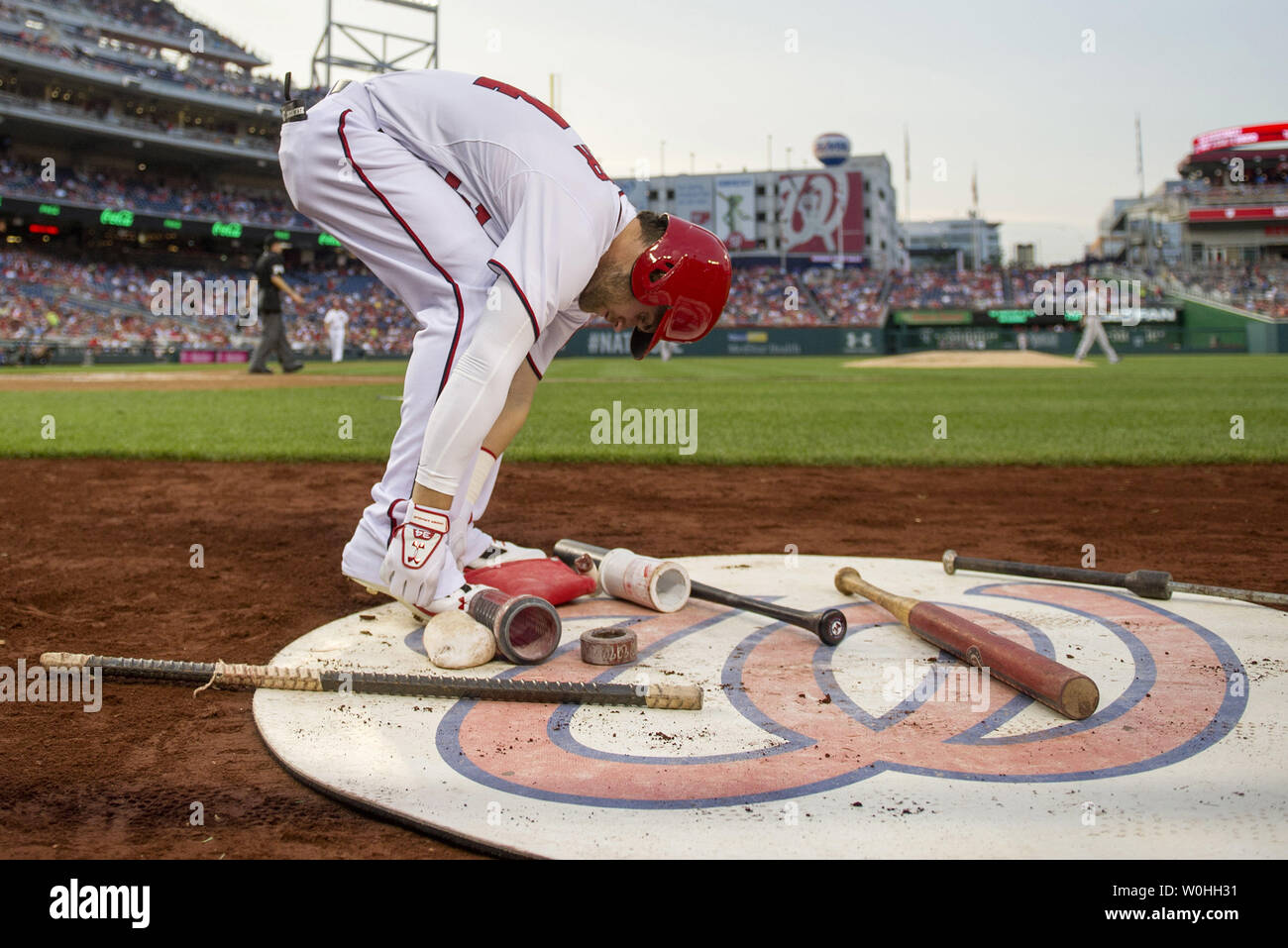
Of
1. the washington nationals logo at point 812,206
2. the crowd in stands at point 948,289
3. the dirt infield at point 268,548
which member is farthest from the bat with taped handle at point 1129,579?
Result: the washington nationals logo at point 812,206

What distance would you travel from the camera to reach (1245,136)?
2630 inches

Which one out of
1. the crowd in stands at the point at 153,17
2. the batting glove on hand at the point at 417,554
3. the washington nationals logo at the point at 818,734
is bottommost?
the washington nationals logo at the point at 818,734

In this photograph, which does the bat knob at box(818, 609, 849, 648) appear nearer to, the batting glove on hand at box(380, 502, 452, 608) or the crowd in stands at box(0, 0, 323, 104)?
the batting glove on hand at box(380, 502, 452, 608)

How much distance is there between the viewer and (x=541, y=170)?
109 inches

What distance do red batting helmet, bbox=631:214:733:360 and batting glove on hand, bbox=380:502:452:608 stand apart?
37.3 inches

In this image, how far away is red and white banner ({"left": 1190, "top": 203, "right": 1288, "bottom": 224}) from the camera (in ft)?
212

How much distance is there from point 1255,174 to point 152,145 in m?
73.1

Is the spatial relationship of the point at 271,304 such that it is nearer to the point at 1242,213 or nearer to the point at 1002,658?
the point at 1002,658

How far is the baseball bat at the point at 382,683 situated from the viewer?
2.36m

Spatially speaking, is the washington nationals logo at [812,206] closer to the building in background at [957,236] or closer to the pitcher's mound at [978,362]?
the pitcher's mound at [978,362]

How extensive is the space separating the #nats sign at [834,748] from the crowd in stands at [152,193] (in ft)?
158

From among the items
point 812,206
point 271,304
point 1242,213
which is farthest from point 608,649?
point 1242,213
